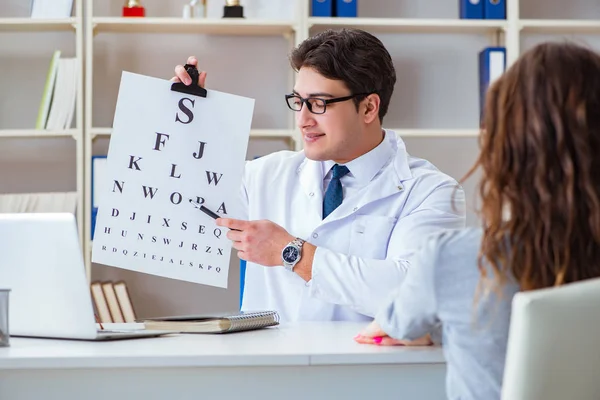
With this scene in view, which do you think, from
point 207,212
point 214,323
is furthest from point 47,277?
point 207,212

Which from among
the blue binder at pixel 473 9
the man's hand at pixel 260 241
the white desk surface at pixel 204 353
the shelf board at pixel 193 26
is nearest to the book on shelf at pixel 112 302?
the shelf board at pixel 193 26

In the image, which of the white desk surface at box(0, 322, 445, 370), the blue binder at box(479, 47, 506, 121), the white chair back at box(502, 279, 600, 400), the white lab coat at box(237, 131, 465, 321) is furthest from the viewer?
the blue binder at box(479, 47, 506, 121)

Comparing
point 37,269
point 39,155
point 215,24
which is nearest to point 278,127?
point 215,24

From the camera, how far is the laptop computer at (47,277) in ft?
4.93

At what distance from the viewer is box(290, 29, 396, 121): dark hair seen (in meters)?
2.15

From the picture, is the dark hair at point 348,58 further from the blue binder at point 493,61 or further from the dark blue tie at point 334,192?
the blue binder at point 493,61

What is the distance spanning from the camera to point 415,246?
78.9 inches

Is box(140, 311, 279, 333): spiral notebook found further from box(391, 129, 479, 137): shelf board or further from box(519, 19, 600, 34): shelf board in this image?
box(519, 19, 600, 34): shelf board

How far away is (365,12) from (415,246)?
1.72 meters

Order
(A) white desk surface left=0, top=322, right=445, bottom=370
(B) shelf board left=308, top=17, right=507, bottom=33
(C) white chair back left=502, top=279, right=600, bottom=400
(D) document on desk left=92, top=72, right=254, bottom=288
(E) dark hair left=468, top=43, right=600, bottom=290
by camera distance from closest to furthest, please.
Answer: (C) white chair back left=502, top=279, right=600, bottom=400
(E) dark hair left=468, top=43, right=600, bottom=290
(A) white desk surface left=0, top=322, right=445, bottom=370
(D) document on desk left=92, top=72, right=254, bottom=288
(B) shelf board left=308, top=17, right=507, bottom=33

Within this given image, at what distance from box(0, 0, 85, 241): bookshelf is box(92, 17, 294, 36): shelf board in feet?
0.35

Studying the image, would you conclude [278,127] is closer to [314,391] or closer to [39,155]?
[39,155]

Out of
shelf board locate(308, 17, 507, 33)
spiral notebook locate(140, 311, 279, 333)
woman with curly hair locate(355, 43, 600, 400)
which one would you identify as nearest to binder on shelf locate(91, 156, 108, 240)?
shelf board locate(308, 17, 507, 33)

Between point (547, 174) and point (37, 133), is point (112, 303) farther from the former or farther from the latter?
point (547, 174)
